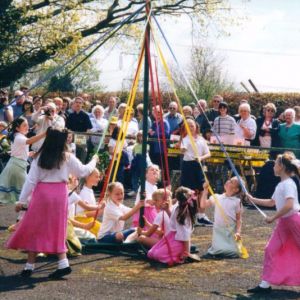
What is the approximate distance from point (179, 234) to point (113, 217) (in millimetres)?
955

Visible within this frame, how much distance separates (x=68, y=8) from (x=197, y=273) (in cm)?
1556

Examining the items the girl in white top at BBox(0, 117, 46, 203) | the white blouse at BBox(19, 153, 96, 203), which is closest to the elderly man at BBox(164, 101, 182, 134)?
the girl in white top at BBox(0, 117, 46, 203)

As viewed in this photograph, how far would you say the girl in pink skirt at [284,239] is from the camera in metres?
7.36

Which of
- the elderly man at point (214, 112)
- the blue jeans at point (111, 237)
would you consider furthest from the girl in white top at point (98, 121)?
the blue jeans at point (111, 237)

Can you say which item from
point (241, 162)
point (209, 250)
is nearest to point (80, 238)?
point (209, 250)

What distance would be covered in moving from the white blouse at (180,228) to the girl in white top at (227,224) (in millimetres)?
511

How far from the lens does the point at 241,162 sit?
534 inches

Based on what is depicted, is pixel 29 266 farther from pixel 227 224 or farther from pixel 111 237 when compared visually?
pixel 227 224

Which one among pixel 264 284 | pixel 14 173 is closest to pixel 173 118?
pixel 14 173

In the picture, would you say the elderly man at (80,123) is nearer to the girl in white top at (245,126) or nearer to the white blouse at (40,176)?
the girl in white top at (245,126)

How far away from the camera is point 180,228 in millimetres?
8656

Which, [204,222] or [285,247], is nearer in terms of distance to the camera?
[285,247]

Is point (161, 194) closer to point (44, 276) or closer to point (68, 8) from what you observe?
point (44, 276)

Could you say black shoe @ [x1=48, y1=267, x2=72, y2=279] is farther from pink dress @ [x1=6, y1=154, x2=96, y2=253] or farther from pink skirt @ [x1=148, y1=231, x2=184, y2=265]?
pink skirt @ [x1=148, y1=231, x2=184, y2=265]
